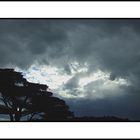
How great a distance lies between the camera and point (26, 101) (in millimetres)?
6844

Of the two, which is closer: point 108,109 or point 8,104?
point 108,109

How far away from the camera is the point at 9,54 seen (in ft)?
21.9

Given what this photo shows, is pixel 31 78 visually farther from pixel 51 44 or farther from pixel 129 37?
pixel 129 37

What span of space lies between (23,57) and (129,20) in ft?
6.83

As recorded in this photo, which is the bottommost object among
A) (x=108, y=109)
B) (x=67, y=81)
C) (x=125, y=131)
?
(x=125, y=131)

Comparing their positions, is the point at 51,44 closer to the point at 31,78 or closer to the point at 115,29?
the point at 31,78

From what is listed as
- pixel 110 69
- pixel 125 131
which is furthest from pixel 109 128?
pixel 110 69

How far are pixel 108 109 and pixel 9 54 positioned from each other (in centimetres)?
208

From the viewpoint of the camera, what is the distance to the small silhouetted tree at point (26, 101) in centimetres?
657

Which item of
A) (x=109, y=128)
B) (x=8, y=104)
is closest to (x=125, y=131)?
(x=109, y=128)

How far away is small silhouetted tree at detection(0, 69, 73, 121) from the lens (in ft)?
21.6

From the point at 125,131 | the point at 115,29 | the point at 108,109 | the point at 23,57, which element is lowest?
the point at 125,131
